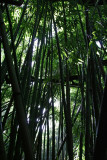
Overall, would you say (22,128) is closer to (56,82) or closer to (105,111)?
(105,111)

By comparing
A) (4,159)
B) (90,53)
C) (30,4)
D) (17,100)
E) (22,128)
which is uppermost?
(30,4)

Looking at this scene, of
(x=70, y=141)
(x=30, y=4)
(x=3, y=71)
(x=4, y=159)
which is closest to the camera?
(x=4, y=159)

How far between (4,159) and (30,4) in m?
2.02

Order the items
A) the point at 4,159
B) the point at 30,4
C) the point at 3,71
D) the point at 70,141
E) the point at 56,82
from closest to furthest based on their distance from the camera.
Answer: the point at 4,159 → the point at 70,141 → the point at 3,71 → the point at 30,4 → the point at 56,82

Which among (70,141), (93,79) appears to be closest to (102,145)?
(70,141)

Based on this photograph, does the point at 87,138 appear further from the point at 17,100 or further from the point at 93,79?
the point at 17,100

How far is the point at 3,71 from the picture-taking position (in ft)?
4.52

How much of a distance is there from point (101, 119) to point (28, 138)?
0.40 m

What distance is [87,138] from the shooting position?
4.05ft

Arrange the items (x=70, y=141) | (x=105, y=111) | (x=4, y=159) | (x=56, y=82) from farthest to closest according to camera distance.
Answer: (x=56, y=82), (x=70, y=141), (x=4, y=159), (x=105, y=111)

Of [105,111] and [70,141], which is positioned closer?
[105,111]

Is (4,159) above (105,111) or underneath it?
underneath

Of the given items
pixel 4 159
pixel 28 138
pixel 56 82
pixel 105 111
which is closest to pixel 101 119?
pixel 105 111

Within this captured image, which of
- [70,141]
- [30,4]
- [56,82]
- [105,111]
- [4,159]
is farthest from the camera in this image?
[56,82]
